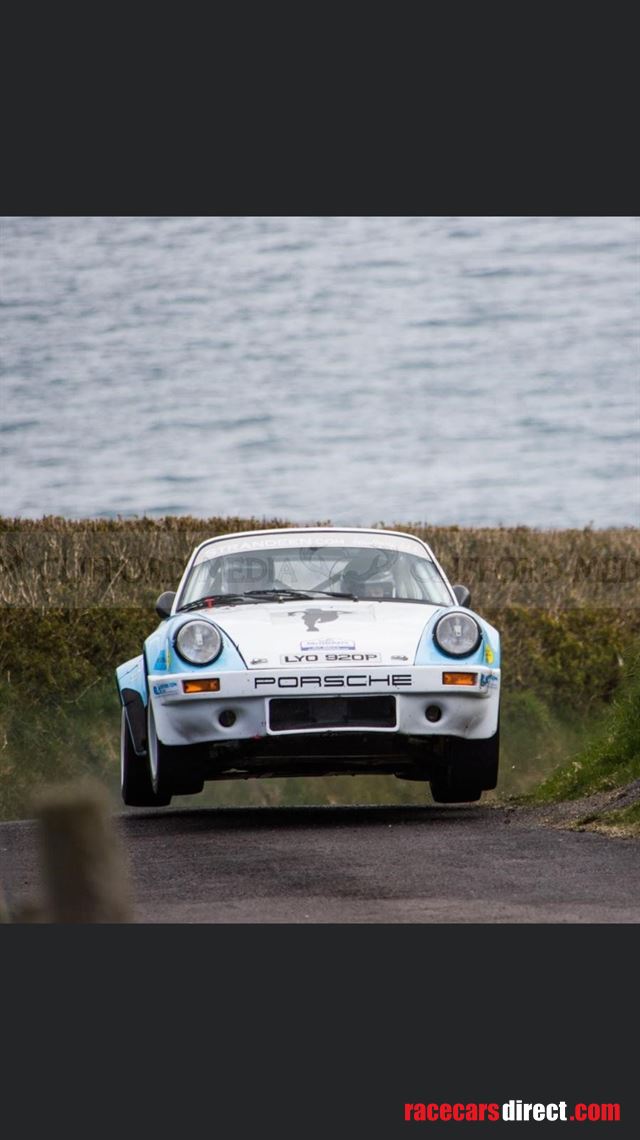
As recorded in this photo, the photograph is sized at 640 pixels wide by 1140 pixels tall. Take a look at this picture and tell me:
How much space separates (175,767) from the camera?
34.3 feet

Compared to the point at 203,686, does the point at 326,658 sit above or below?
above

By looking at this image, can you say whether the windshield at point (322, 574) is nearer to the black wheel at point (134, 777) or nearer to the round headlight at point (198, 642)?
the black wheel at point (134, 777)

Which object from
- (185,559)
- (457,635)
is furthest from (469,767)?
(185,559)

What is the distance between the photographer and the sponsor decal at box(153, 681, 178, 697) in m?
10.3

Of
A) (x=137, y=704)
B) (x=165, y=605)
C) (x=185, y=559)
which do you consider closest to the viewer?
(x=137, y=704)

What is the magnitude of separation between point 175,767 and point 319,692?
0.95 m

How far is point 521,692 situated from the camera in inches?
787

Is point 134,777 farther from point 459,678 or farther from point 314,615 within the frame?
point 459,678

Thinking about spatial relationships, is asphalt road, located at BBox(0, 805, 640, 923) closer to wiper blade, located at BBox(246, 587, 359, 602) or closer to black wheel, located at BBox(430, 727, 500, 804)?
black wheel, located at BBox(430, 727, 500, 804)

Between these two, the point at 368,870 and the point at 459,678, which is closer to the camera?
the point at 368,870

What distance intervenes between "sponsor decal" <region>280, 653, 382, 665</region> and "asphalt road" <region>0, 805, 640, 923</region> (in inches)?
36.5

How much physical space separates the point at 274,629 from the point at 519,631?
1055 centimetres

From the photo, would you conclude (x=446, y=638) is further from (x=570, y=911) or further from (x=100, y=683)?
(x=100, y=683)

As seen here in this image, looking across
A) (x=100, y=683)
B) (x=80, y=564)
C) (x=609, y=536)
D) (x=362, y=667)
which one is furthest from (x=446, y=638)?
(x=609, y=536)
